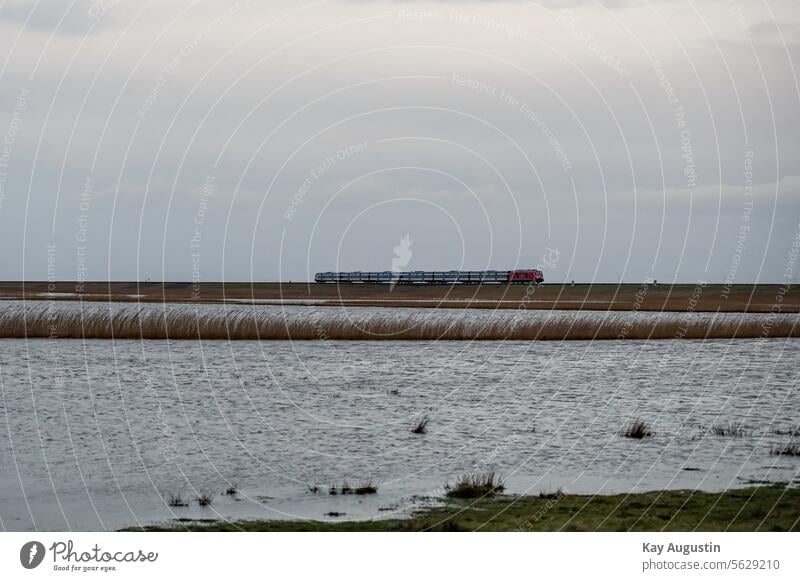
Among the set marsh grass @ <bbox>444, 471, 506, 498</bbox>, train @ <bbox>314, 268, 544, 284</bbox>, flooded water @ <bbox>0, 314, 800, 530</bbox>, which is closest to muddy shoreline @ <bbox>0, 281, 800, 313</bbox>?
train @ <bbox>314, 268, 544, 284</bbox>

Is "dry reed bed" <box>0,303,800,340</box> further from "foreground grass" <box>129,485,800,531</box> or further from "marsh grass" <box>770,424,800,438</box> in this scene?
"foreground grass" <box>129,485,800,531</box>

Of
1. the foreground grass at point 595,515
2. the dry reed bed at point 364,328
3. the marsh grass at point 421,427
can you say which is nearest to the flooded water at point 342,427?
the marsh grass at point 421,427

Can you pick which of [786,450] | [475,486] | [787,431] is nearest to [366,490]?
[475,486]

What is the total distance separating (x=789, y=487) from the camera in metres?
19.7

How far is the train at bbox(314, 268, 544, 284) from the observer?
156 meters

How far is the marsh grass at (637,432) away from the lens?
89.0 ft

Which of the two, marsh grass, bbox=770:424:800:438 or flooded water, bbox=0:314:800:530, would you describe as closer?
flooded water, bbox=0:314:800:530

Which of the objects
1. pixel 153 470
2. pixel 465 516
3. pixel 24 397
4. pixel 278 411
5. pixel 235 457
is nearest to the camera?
pixel 465 516

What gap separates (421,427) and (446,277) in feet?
433

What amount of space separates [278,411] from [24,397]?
9.07 meters

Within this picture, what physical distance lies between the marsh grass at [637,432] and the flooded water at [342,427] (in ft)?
1.21

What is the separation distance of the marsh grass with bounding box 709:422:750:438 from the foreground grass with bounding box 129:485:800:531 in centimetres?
824
